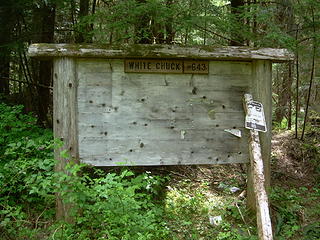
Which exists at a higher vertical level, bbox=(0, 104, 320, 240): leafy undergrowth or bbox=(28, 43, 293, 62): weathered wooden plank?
bbox=(28, 43, 293, 62): weathered wooden plank

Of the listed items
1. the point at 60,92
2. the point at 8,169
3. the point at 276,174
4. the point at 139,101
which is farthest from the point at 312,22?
the point at 8,169

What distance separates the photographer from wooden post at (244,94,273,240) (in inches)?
141

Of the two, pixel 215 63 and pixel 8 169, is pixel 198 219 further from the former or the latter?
pixel 8 169

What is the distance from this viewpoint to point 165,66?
14.7ft

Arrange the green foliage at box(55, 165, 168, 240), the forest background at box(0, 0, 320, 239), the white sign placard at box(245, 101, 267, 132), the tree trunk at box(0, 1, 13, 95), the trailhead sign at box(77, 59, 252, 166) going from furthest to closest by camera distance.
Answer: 1. the tree trunk at box(0, 1, 13, 95)
2. the trailhead sign at box(77, 59, 252, 166)
3. the white sign placard at box(245, 101, 267, 132)
4. the forest background at box(0, 0, 320, 239)
5. the green foliage at box(55, 165, 168, 240)

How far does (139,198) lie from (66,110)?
2.07m

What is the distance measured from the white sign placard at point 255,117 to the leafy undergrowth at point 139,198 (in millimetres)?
1371

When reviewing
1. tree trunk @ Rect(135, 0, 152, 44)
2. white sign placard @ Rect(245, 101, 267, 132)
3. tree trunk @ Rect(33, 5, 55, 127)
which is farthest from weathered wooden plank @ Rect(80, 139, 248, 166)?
tree trunk @ Rect(33, 5, 55, 127)

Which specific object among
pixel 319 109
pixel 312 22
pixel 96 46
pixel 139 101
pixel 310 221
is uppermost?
pixel 312 22

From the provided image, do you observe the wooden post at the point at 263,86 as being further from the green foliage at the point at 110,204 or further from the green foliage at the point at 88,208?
the green foliage at the point at 110,204

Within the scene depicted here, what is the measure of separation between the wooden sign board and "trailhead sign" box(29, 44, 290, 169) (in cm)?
1

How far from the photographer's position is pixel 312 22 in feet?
22.4

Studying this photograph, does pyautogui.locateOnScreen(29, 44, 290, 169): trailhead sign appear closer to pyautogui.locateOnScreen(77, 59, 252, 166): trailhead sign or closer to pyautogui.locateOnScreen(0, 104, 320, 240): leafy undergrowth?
pyautogui.locateOnScreen(77, 59, 252, 166): trailhead sign

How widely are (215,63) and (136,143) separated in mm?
1569
